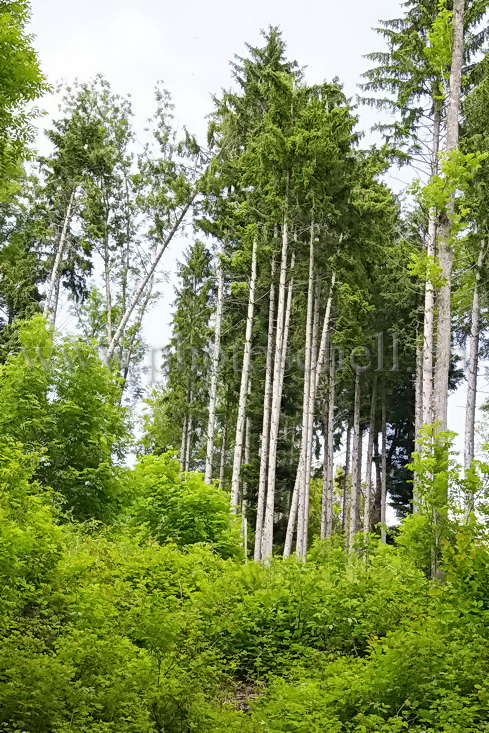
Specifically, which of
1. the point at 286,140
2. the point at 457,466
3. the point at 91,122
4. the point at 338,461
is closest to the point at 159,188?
the point at 91,122

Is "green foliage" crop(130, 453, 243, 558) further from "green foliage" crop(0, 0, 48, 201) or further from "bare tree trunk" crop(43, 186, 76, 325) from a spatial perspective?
"bare tree trunk" crop(43, 186, 76, 325)

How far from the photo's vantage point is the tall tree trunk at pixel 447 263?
369 inches

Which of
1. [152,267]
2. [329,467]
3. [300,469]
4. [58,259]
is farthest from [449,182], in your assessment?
[58,259]

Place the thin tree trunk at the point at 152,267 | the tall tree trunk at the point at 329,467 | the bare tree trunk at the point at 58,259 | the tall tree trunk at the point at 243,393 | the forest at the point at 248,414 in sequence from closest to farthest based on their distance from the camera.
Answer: the forest at the point at 248,414 < the tall tree trunk at the point at 243,393 < the tall tree trunk at the point at 329,467 < the thin tree trunk at the point at 152,267 < the bare tree trunk at the point at 58,259

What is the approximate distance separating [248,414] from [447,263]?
488 inches

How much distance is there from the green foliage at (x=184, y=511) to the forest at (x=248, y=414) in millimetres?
52

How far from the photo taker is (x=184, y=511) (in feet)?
37.2

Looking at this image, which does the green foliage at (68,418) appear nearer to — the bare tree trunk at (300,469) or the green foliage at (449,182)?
the bare tree trunk at (300,469)

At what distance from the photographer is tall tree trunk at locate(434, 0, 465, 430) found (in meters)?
9.38

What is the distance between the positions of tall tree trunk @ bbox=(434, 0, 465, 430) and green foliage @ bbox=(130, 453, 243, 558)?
173 inches

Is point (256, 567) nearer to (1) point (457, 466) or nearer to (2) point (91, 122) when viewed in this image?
(1) point (457, 466)

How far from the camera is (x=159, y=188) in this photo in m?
21.3

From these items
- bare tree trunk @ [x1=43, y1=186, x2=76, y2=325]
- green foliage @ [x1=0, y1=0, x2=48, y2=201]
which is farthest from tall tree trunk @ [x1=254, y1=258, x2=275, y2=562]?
green foliage @ [x1=0, y1=0, x2=48, y2=201]

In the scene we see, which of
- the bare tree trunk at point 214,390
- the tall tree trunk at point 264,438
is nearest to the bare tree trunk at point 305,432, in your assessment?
the tall tree trunk at point 264,438
